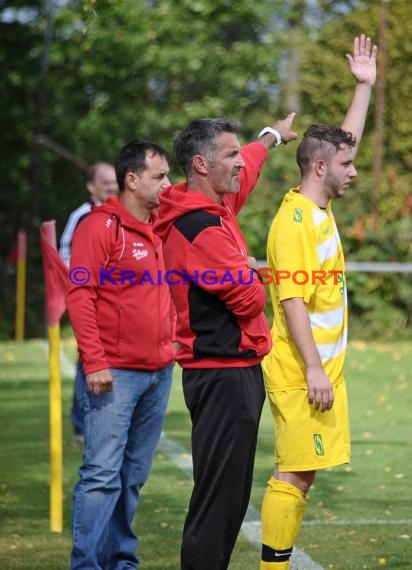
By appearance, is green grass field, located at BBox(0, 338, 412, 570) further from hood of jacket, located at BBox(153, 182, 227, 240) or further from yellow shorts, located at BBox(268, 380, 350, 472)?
hood of jacket, located at BBox(153, 182, 227, 240)

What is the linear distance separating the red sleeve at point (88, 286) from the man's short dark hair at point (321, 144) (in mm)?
1048

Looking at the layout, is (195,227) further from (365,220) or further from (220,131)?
(365,220)

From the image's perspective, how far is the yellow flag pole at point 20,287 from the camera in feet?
86.3

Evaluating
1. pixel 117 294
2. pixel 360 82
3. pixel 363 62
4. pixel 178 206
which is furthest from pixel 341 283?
pixel 363 62

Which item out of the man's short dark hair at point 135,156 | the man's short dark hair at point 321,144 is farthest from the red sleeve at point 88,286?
the man's short dark hair at point 321,144

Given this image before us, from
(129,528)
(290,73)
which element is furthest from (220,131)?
(290,73)

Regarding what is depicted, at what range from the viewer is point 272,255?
6160 millimetres

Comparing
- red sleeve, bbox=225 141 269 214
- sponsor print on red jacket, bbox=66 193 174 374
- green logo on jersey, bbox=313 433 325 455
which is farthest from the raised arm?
green logo on jersey, bbox=313 433 325 455

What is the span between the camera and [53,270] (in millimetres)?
7930

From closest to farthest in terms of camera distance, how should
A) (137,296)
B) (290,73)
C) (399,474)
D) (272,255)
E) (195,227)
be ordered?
(195,227), (272,255), (137,296), (399,474), (290,73)

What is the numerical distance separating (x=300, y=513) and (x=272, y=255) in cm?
121

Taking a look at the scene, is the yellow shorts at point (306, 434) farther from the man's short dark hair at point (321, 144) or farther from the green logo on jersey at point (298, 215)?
the man's short dark hair at point (321, 144)

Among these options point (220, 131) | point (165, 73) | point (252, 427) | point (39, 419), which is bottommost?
point (39, 419)

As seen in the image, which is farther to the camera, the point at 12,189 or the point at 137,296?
the point at 12,189
